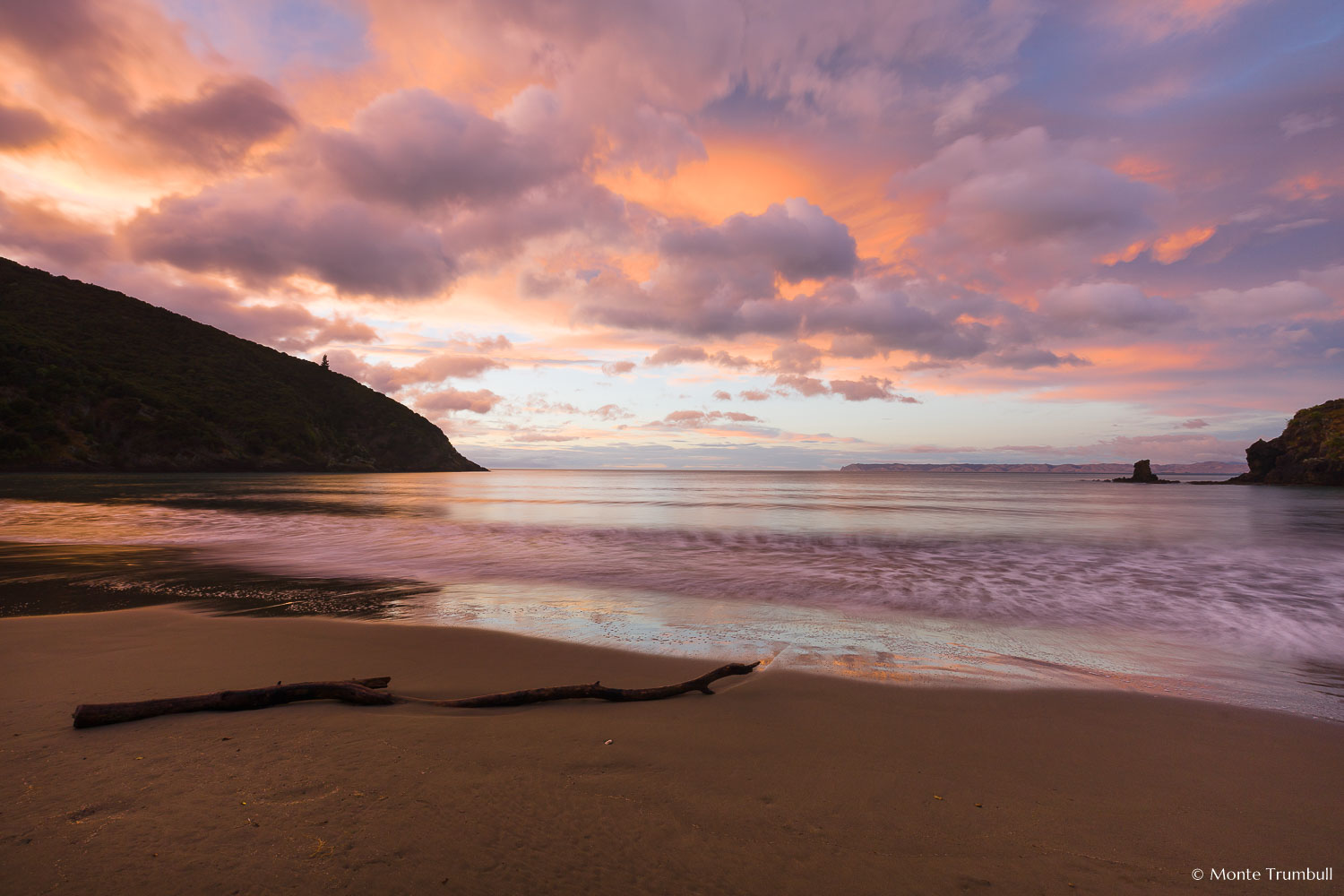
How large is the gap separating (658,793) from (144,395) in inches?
4779

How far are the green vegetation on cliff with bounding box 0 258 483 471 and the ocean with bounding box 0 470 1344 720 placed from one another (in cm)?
7473

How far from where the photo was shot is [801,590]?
12.4 m

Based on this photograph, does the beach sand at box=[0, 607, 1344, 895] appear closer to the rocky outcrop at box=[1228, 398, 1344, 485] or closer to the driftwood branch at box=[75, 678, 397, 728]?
the driftwood branch at box=[75, 678, 397, 728]

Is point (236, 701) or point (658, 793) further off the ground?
point (236, 701)

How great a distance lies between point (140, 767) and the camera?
138 inches

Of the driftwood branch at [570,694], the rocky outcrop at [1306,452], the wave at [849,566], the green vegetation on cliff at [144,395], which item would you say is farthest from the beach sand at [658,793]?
the rocky outcrop at [1306,452]

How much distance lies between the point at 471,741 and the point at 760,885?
2366mm

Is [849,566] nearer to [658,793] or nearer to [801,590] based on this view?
[801,590]

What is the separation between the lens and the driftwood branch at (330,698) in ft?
13.6

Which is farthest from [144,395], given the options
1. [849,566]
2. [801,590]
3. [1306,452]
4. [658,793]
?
[1306,452]

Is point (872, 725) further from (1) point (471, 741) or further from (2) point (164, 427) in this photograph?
(2) point (164, 427)

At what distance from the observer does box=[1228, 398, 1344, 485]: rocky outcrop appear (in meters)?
88.8

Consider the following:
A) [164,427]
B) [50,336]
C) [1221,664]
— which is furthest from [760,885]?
[50,336]

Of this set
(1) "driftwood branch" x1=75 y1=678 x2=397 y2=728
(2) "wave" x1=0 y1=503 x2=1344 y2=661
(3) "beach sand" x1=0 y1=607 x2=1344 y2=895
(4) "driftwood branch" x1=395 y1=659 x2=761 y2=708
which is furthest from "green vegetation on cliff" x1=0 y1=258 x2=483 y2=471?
(4) "driftwood branch" x1=395 y1=659 x2=761 y2=708
